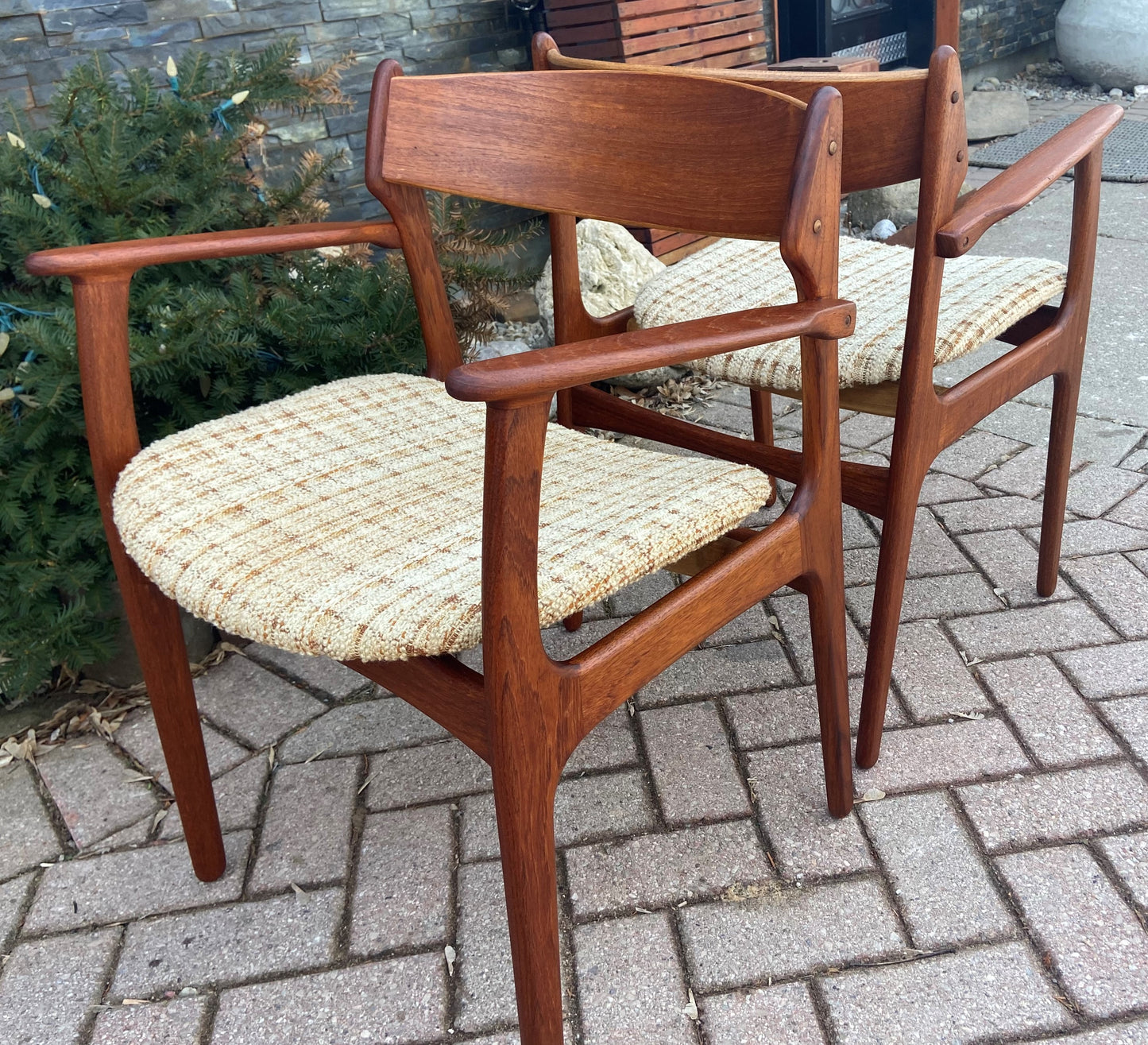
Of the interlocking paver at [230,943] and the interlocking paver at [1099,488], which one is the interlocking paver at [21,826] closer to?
the interlocking paver at [230,943]

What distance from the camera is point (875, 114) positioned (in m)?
→ 1.28

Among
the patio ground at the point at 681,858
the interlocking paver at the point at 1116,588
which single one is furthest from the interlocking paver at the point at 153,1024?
the interlocking paver at the point at 1116,588

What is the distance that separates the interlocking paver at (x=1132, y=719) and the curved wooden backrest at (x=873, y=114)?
3.03ft

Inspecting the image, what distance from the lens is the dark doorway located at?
4.86 meters

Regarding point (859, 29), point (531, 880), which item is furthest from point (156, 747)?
point (859, 29)

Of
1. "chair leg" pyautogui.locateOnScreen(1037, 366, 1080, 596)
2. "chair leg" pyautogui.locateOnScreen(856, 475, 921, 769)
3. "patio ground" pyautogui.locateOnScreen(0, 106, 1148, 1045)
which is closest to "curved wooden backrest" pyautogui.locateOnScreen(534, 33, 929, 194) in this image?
"chair leg" pyautogui.locateOnScreen(856, 475, 921, 769)

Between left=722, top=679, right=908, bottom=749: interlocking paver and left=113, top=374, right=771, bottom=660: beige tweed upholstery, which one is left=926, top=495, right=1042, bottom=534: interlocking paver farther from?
left=113, top=374, right=771, bottom=660: beige tweed upholstery

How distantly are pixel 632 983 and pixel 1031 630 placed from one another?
1020 millimetres

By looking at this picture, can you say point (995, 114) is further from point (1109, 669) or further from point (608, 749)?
point (608, 749)

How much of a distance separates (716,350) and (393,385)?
0.71 m

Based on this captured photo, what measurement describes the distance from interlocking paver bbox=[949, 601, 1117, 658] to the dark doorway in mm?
3777

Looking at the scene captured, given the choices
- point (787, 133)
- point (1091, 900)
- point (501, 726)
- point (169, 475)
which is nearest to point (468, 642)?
point (501, 726)

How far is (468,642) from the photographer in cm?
96

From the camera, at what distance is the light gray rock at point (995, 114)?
512 centimetres
